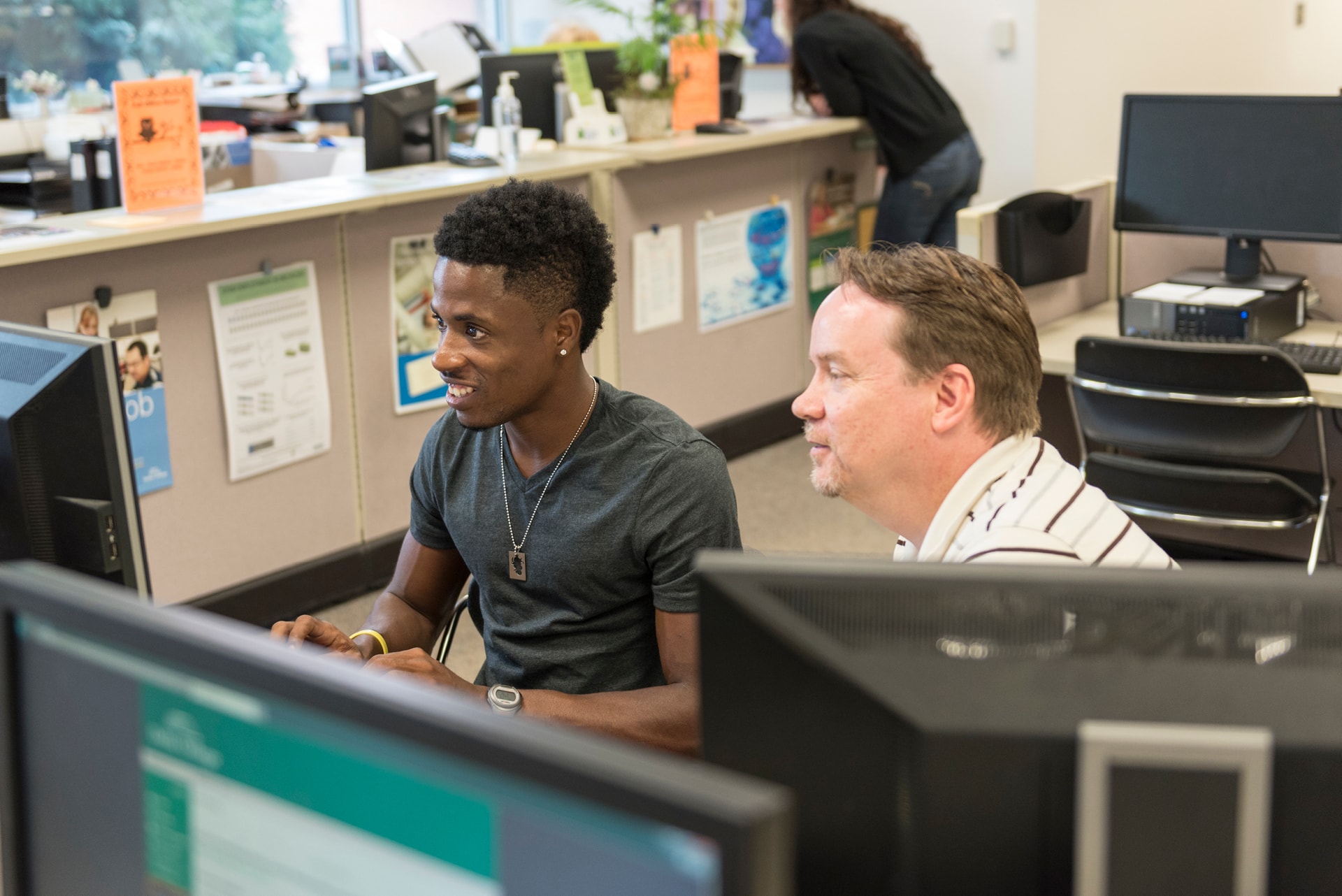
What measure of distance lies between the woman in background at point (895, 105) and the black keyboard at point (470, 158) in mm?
1318

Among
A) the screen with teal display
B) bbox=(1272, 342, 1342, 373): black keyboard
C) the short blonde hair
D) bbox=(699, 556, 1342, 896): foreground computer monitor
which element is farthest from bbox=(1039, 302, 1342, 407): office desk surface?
the screen with teal display

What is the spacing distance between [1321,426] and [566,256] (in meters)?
1.82

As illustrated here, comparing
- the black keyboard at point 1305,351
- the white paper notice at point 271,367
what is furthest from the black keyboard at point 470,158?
the black keyboard at point 1305,351

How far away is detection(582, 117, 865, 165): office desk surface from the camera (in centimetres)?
379

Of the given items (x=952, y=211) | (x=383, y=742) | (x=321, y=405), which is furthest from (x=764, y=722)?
(x=952, y=211)

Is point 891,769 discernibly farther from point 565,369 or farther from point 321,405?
point 321,405

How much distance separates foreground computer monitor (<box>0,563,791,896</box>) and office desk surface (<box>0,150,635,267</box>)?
1.98 m

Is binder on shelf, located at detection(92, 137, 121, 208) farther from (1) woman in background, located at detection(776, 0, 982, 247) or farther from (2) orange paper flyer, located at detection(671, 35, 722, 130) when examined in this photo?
(1) woman in background, located at detection(776, 0, 982, 247)

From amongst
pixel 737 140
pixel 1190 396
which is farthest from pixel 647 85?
pixel 1190 396

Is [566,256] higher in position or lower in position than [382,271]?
higher

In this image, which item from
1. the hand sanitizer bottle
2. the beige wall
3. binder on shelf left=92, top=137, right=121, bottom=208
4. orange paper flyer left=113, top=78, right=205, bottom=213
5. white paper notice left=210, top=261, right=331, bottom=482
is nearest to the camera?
orange paper flyer left=113, top=78, right=205, bottom=213

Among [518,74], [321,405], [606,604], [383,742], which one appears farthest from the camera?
[518,74]

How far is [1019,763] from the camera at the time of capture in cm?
65

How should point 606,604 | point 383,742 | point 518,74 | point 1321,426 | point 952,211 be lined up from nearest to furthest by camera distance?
point 383,742, point 606,604, point 1321,426, point 518,74, point 952,211
